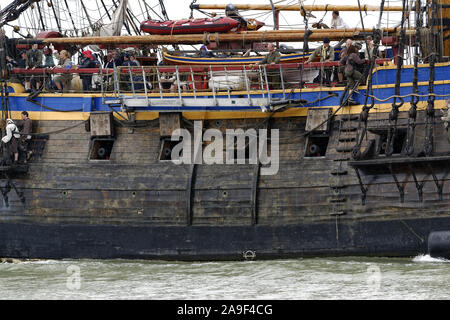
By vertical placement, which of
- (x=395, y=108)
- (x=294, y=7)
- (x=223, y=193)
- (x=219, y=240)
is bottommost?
(x=219, y=240)

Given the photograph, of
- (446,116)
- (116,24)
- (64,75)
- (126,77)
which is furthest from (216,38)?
(446,116)

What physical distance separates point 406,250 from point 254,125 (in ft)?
15.6

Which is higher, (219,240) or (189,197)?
(189,197)

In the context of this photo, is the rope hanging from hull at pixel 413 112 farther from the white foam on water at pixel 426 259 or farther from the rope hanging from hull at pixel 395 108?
the white foam on water at pixel 426 259

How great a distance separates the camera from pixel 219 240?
94.9ft

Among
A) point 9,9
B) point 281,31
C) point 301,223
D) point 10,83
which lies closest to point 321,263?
point 301,223

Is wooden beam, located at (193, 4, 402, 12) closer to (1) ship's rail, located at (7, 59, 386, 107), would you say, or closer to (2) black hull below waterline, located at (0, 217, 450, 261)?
(1) ship's rail, located at (7, 59, 386, 107)

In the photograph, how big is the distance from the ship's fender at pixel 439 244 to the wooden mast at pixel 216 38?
244 inches

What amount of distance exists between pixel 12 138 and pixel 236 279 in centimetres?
740

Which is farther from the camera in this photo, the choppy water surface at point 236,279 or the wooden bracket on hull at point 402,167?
the wooden bracket on hull at point 402,167

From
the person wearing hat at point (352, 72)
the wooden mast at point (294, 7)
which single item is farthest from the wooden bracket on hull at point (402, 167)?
the wooden mast at point (294, 7)

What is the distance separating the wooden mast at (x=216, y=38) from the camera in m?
31.3

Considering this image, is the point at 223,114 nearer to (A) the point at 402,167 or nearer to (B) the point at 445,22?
(A) the point at 402,167

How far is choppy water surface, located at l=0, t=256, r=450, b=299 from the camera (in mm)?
24391
